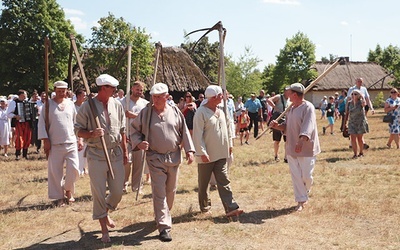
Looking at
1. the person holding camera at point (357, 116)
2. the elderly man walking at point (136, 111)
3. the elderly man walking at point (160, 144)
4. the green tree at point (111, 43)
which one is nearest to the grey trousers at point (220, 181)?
the elderly man walking at point (160, 144)

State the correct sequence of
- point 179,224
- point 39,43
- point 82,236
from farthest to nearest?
point 39,43, point 179,224, point 82,236

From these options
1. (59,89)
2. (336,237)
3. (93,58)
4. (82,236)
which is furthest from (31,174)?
(93,58)

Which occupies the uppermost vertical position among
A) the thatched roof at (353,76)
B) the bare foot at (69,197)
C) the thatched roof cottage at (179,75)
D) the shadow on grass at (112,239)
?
the thatched roof at (353,76)

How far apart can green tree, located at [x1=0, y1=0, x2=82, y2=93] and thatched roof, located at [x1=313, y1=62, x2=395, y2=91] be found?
33636 millimetres

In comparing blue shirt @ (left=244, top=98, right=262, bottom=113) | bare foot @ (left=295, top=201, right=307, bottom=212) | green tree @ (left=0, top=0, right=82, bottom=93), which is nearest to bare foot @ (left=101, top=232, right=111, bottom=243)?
bare foot @ (left=295, top=201, right=307, bottom=212)

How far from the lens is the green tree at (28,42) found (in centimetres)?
3509

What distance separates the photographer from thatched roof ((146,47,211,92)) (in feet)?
109

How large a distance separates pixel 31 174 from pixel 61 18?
28961 millimetres

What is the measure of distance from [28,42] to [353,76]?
43.2m

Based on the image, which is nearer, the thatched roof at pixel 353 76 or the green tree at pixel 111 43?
the green tree at pixel 111 43

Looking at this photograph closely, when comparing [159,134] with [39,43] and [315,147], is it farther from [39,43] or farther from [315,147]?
[39,43]

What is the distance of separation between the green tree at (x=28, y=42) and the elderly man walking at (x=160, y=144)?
29969mm

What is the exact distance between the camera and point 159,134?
593cm

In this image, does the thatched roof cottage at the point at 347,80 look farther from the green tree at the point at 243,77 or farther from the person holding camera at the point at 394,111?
the person holding camera at the point at 394,111
